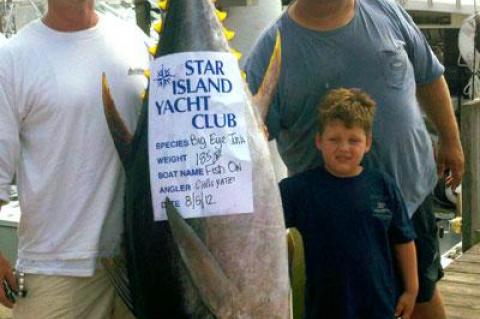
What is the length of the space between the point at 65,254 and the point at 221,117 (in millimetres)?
636

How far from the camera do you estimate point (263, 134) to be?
1.99 metres

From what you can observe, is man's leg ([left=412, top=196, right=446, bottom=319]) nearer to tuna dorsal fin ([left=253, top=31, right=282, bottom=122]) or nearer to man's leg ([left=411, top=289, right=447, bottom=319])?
man's leg ([left=411, top=289, right=447, bottom=319])

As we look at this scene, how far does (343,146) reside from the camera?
7.76 feet

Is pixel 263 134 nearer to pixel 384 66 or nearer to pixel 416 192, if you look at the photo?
pixel 384 66

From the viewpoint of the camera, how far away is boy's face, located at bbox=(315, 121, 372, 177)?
7.74ft

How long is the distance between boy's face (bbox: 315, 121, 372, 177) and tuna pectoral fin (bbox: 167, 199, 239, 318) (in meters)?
0.70

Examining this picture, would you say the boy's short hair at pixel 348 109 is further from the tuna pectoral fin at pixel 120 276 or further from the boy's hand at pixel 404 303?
the tuna pectoral fin at pixel 120 276

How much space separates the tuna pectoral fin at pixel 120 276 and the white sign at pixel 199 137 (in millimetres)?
205

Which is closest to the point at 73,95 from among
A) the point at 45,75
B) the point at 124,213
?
the point at 45,75

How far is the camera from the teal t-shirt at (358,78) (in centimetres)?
248

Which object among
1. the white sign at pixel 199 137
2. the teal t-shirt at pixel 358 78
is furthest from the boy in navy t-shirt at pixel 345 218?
the white sign at pixel 199 137

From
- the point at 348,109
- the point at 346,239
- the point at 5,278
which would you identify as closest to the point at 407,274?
the point at 346,239

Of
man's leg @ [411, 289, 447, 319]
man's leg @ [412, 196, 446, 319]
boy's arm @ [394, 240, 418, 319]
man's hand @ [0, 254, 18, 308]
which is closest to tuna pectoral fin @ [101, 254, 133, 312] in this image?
man's hand @ [0, 254, 18, 308]

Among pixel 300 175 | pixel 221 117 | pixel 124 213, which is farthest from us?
pixel 300 175
